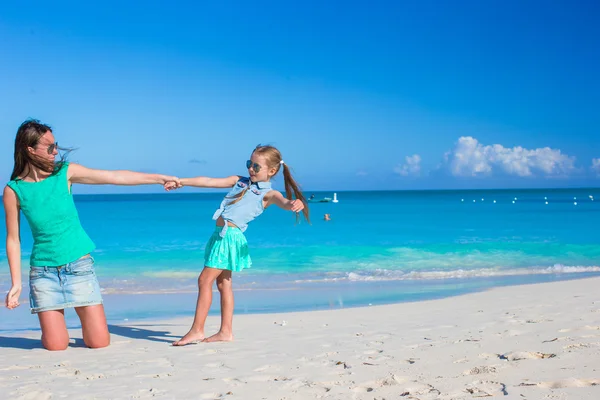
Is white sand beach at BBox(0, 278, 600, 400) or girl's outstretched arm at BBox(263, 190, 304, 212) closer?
white sand beach at BBox(0, 278, 600, 400)

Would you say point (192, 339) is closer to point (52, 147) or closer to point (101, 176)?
point (101, 176)

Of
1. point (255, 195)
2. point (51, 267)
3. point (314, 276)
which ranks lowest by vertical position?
point (314, 276)

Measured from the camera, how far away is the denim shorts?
511 cm

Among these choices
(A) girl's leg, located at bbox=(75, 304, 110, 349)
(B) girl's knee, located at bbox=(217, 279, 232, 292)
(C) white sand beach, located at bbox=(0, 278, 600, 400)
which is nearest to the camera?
(C) white sand beach, located at bbox=(0, 278, 600, 400)

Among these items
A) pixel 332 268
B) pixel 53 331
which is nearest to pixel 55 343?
pixel 53 331

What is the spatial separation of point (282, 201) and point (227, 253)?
683mm

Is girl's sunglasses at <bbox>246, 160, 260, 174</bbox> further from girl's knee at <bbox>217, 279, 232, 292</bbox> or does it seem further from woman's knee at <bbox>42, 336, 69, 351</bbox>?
woman's knee at <bbox>42, 336, 69, 351</bbox>

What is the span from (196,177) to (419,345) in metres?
2.49

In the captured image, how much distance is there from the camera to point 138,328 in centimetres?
659

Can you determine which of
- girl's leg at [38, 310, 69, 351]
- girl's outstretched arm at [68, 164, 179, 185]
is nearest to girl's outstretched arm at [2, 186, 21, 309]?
girl's leg at [38, 310, 69, 351]

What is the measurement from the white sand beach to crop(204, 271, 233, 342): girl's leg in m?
0.15

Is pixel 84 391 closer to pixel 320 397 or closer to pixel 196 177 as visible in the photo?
pixel 320 397

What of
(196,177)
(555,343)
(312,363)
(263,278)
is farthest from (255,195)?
(263,278)

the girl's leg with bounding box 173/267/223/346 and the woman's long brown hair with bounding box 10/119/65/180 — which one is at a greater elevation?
the woman's long brown hair with bounding box 10/119/65/180
